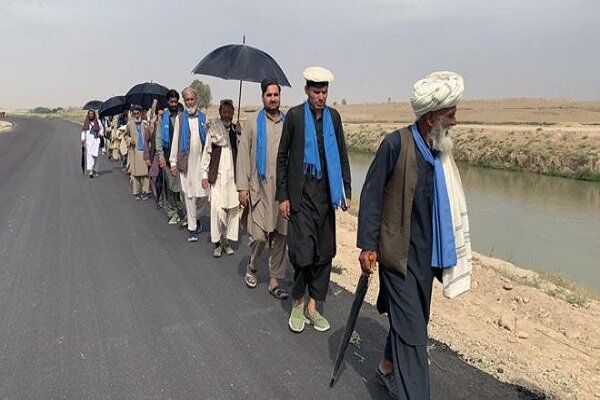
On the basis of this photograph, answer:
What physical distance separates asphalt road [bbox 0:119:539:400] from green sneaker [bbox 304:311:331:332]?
0.11 meters

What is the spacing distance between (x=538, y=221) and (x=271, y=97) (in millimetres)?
11281

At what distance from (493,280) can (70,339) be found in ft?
15.1

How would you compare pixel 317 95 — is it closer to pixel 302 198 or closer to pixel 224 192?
pixel 302 198

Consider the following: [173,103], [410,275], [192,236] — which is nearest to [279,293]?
[410,275]

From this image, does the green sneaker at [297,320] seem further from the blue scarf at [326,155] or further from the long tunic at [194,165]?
the long tunic at [194,165]

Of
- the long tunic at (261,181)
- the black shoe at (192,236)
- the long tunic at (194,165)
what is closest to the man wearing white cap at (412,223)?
the long tunic at (261,181)

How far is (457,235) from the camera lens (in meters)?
2.97

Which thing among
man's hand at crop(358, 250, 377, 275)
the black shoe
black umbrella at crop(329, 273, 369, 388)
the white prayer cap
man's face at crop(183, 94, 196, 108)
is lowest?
the black shoe

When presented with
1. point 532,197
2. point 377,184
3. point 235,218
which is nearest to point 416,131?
point 377,184

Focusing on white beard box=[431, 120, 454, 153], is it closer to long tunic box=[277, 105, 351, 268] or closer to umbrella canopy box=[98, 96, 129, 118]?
long tunic box=[277, 105, 351, 268]

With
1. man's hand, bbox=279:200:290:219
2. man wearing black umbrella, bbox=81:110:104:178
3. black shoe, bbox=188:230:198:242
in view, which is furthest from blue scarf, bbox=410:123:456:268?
man wearing black umbrella, bbox=81:110:104:178

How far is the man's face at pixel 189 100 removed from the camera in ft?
21.8

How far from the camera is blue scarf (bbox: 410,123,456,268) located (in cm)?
290

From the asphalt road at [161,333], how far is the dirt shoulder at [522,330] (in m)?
0.30
